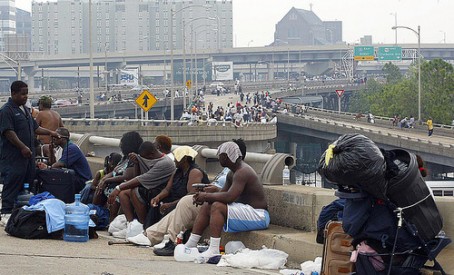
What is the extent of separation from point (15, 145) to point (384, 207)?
551 cm

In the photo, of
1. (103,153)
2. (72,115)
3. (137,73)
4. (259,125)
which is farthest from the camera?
(137,73)

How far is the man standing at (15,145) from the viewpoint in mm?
13333

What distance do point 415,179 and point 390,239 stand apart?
51 centimetres

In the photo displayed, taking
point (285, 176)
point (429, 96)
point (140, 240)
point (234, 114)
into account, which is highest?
point (285, 176)

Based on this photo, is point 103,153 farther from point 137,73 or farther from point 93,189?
point 137,73

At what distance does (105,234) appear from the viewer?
46.4 ft

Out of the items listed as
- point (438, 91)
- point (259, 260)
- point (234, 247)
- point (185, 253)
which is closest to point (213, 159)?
point (234, 247)

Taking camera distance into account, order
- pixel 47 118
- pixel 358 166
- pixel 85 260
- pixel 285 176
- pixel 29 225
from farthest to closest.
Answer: pixel 47 118 < pixel 285 176 < pixel 29 225 < pixel 85 260 < pixel 358 166

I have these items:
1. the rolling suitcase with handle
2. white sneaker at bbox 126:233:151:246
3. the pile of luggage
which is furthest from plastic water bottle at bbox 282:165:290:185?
the pile of luggage

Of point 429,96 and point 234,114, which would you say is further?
point 429,96

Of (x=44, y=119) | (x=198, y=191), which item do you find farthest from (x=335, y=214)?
(x=44, y=119)

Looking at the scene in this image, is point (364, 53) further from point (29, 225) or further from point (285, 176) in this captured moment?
point (29, 225)

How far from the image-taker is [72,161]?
48.9ft

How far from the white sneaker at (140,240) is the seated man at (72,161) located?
5.92ft
